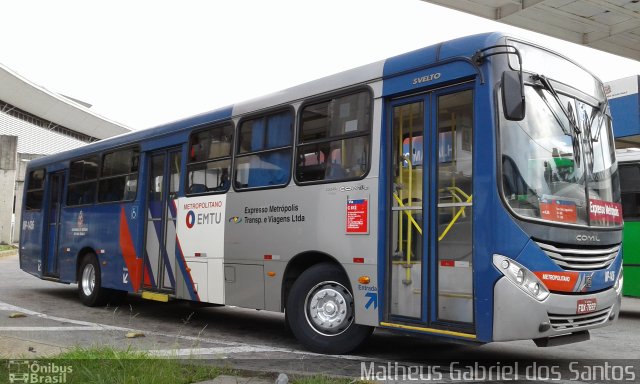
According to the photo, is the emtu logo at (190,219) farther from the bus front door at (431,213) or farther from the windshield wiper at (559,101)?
the windshield wiper at (559,101)

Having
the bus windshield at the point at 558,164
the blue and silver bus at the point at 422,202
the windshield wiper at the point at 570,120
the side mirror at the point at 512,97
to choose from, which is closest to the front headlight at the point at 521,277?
the blue and silver bus at the point at 422,202

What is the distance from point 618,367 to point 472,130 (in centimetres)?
294


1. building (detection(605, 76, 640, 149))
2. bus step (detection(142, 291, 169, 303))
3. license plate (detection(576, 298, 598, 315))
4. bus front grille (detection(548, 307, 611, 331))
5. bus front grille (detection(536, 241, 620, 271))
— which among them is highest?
building (detection(605, 76, 640, 149))

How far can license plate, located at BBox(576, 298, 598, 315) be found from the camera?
5.69 m

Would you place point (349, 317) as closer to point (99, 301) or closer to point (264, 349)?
point (264, 349)

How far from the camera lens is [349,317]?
267 inches

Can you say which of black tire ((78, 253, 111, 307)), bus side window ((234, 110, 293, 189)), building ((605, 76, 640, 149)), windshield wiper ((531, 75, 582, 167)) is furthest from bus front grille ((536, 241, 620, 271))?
building ((605, 76, 640, 149))

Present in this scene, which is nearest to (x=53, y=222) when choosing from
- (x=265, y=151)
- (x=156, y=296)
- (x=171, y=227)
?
(x=156, y=296)

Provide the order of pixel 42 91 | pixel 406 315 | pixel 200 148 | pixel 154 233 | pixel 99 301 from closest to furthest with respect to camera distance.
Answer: pixel 406 315 < pixel 200 148 < pixel 154 233 < pixel 99 301 < pixel 42 91

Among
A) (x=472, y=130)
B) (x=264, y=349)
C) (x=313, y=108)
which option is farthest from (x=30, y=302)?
(x=472, y=130)

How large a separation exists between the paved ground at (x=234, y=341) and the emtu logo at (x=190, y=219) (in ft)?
4.59

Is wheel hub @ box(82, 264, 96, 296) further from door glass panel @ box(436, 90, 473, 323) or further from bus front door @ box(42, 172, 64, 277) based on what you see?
door glass panel @ box(436, 90, 473, 323)

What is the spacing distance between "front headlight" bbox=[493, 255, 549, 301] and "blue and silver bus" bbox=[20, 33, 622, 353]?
0.01 m

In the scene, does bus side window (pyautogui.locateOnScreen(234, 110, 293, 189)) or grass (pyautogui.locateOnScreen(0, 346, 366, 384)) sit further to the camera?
bus side window (pyautogui.locateOnScreen(234, 110, 293, 189))
